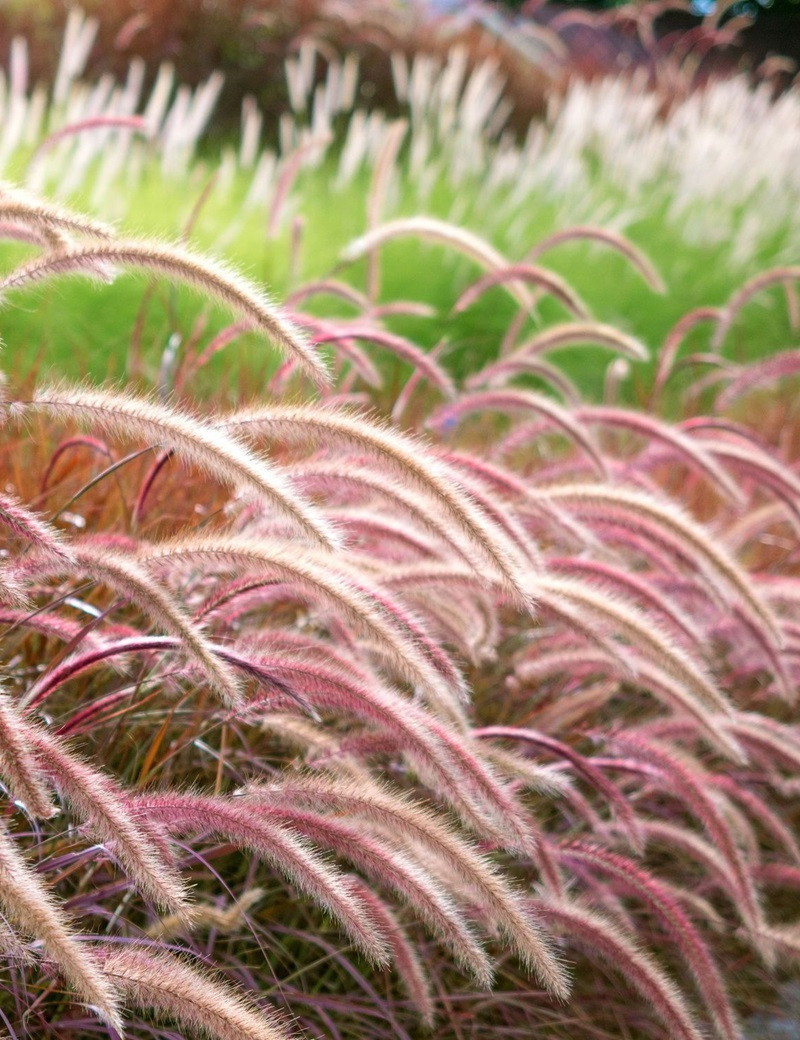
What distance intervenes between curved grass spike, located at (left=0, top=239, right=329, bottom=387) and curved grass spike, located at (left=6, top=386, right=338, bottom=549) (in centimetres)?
10

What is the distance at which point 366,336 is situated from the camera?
1619mm

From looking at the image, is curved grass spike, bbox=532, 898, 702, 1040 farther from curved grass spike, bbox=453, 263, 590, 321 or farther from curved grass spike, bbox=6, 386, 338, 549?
curved grass spike, bbox=453, 263, 590, 321

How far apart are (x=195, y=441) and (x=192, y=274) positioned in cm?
18

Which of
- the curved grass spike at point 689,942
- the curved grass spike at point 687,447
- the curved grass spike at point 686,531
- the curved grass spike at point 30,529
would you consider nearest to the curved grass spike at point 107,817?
the curved grass spike at point 30,529

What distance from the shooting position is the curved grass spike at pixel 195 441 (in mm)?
999

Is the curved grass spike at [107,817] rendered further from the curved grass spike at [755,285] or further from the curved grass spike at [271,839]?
the curved grass spike at [755,285]

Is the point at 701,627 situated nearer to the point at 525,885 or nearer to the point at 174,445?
the point at 525,885

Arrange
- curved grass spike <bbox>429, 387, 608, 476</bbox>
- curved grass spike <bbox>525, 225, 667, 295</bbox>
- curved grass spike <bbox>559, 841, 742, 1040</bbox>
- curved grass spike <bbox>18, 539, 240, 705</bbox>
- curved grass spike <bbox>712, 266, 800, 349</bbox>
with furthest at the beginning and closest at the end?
curved grass spike <bbox>712, 266, 800, 349</bbox>, curved grass spike <bbox>525, 225, 667, 295</bbox>, curved grass spike <bbox>429, 387, 608, 476</bbox>, curved grass spike <bbox>559, 841, 742, 1040</bbox>, curved grass spike <bbox>18, 539, 240, 705</bbox>

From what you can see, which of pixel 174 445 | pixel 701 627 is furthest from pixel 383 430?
pixel 701 627

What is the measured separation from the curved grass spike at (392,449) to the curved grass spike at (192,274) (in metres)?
0.05

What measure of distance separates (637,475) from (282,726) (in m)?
0.98

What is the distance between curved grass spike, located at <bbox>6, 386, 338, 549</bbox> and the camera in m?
1.00

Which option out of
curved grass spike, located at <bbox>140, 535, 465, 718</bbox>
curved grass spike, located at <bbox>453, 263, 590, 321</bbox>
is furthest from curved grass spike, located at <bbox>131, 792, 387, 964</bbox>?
curved grass spike, located at <bbox>453, 263, 590, 321</bbox>

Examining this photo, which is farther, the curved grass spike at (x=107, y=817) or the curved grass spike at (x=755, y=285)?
the curved grass spike at (x=755, y=285)
